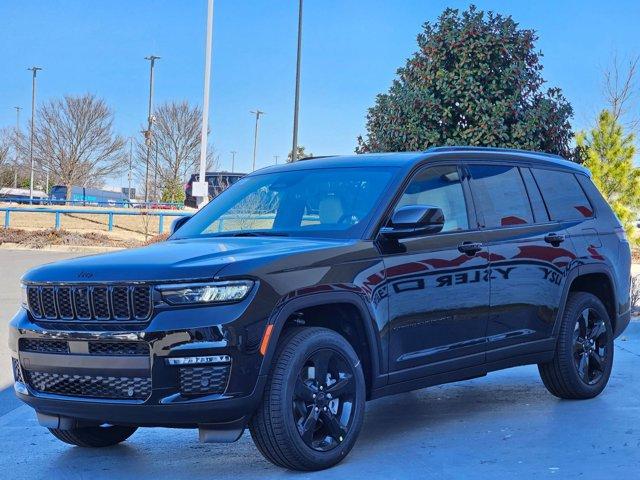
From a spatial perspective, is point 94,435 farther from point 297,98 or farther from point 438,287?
point 297,98

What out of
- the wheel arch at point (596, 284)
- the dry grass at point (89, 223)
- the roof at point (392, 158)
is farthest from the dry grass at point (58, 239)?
the roof at point (392, 158)

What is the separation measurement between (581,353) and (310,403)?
2.89m

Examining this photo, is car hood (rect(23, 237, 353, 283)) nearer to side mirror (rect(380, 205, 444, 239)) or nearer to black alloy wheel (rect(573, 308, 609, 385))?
side mirror (rect(380, 205, 444, 239))

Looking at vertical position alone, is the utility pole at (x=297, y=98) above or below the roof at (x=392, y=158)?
above

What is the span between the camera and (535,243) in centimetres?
675

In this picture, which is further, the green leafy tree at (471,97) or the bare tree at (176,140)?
the bare tree at (176,140)

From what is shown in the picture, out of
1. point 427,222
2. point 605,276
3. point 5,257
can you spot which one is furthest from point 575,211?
point 5,257

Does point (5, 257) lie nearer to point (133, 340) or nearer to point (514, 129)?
point (514, 129)

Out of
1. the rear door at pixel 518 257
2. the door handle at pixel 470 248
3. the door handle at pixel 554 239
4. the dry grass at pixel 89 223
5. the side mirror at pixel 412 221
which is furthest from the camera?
the dry grass at pixel 89 223

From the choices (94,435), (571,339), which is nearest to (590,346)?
(571,339)

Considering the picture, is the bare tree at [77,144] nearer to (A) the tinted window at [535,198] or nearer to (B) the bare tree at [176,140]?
(B) the bare tree at [176,140]

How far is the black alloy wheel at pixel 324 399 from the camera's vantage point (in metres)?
5.07

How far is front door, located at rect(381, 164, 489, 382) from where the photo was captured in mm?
5648

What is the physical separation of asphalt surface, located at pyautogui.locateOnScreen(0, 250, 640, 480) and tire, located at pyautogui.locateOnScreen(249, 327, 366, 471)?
152 mm
